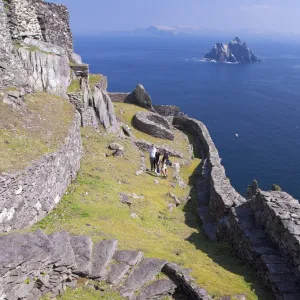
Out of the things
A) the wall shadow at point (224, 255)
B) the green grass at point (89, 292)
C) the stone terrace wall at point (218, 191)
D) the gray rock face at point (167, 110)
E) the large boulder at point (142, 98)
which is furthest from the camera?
the gray rock face at point (167, 110)

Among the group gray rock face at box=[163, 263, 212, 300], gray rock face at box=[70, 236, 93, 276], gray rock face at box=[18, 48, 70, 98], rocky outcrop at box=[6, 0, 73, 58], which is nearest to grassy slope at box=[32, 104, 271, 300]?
gray rock face at box=[163, 263, 212, 300]

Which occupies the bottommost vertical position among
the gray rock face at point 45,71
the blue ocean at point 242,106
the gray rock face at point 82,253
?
the blue ocean at point 242,106

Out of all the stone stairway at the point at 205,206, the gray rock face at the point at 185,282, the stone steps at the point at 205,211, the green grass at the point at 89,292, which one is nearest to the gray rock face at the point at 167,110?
the stone stairway at the point at 205,206

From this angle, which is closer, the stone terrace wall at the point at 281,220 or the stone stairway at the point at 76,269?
the stone stairway at the point at 76,269

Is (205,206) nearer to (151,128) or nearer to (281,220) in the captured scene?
(281,220)

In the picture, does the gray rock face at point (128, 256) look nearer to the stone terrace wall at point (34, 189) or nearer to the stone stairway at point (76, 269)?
the stone stairway at point (76, 269)

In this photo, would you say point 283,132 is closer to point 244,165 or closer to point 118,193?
point 244,165
